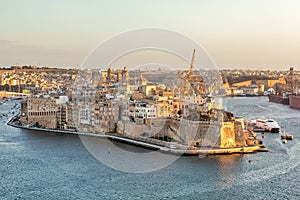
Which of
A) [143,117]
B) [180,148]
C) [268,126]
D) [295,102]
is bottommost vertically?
[180,148]

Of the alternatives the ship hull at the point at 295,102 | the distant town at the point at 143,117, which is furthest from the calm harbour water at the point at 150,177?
the ship hull at the point at 295,102

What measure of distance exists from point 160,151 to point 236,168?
170cm

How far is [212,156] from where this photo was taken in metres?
7.89

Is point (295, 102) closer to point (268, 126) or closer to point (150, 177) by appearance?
point (268, 126)

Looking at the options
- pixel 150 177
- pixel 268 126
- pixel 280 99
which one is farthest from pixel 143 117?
pixel 280 99

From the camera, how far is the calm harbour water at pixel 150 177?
5.78m

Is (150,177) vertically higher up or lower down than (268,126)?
lower down

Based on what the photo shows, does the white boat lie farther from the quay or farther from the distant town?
the quay

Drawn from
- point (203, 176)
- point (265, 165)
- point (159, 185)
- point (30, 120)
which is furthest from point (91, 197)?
point (30, 120)

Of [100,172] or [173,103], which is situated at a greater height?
[173,103]

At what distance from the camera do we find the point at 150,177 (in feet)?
21.5

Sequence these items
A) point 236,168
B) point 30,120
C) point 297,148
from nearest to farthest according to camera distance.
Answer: point 236,168 < point 297,148 < point 30,120

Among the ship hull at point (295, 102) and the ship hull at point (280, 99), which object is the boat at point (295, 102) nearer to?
the ship hull at point (295, 102)

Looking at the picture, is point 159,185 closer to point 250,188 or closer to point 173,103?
point 250,188
